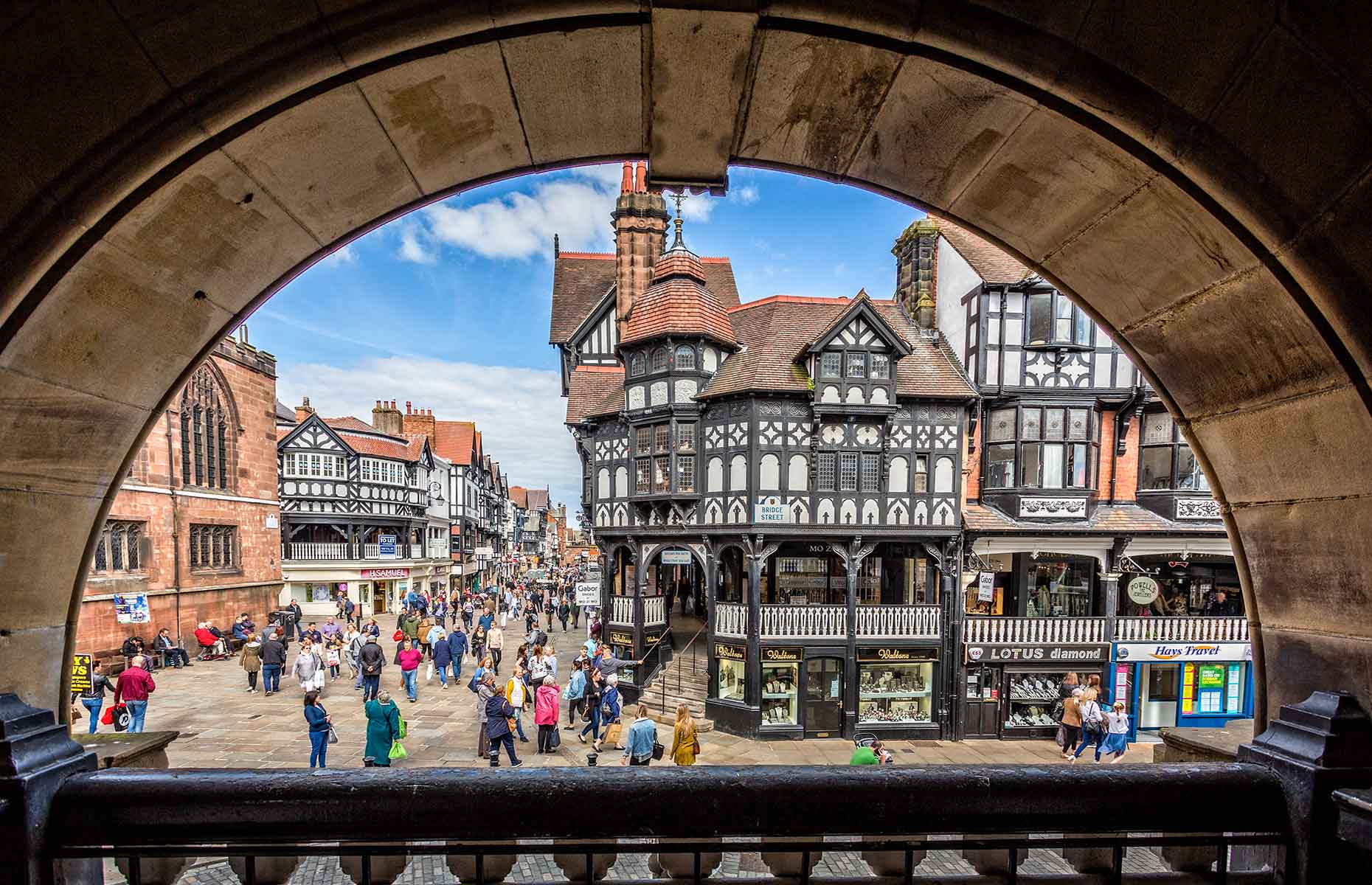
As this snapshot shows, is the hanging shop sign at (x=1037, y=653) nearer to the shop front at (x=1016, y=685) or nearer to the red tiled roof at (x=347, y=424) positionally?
the shop front at (x=1016, y=685)

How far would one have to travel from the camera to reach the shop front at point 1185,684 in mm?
14625

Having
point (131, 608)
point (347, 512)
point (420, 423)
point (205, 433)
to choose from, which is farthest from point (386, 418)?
point (131, 608)

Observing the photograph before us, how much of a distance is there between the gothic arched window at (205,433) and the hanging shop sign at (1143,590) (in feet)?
98.2

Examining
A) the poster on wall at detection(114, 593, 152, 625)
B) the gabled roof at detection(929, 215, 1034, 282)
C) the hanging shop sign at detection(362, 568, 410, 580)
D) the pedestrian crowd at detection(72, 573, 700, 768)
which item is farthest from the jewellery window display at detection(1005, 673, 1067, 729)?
the hanging shop sign at detection(362, 568, 410, 580)

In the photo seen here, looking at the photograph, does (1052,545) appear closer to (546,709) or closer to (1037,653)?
(1037,653)

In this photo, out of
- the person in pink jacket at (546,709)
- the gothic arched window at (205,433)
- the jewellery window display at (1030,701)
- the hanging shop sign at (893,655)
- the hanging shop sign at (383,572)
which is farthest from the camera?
the hanging shop sign at (383,572)

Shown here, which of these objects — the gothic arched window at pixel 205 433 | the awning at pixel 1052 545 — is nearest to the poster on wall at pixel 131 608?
the gothic arched window at pixel 205 433

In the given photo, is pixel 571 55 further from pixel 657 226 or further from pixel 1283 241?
pixel 657 226

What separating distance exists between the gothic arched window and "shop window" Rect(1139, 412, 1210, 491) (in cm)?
3061

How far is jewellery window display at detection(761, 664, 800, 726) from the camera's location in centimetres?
Result: 1385

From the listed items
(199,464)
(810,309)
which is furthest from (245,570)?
(810,309)

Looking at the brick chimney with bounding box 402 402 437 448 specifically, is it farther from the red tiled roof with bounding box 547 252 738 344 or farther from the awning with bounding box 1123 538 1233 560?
the awning with bounding box 1123 538 1233 560

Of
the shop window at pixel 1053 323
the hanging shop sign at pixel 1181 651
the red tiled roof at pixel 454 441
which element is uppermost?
the shop window at pixel 1053 323

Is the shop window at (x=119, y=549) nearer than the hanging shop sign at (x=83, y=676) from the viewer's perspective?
No
